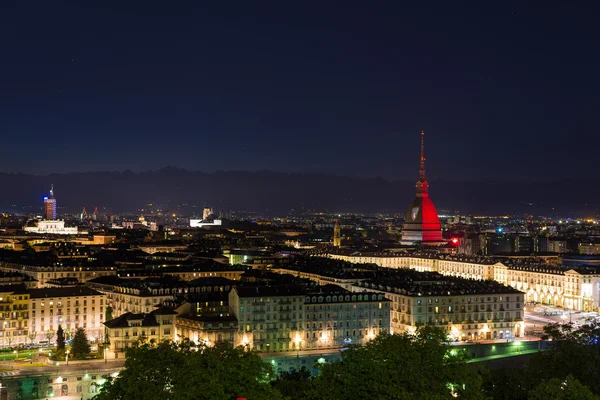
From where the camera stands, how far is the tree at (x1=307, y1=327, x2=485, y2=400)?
4762cm

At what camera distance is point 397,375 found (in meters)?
48.5

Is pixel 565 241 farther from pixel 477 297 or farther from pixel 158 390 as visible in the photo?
pixel 158 390

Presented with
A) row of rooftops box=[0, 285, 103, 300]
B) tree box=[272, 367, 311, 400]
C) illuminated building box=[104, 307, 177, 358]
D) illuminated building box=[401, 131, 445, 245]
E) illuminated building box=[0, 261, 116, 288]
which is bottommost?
tree box=[272, 367, 311, 400]

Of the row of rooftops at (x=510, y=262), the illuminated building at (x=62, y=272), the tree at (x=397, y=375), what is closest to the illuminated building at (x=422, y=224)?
the row of rooftops at (x=510, y=262)

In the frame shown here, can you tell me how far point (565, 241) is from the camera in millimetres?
191375

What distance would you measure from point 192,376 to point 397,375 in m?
8.89

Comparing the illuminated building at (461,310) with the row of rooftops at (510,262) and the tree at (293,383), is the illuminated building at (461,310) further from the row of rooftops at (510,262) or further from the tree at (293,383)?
the row of rooftops at (510,262)

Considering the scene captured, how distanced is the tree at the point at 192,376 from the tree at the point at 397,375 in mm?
2700

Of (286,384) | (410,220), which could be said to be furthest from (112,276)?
(410,220)

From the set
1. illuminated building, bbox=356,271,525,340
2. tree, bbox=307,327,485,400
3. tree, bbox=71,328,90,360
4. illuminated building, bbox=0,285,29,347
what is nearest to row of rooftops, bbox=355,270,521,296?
illuminated building, bbox=356,271,525,340

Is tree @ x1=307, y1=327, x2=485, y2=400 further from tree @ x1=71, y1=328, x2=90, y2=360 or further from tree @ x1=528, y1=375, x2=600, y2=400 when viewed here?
tree @ x1=71, y1=328, x2=90, y2=360

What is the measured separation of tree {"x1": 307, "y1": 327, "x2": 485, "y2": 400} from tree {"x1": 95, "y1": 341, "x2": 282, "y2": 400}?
2.70 m

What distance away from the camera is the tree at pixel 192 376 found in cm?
4747

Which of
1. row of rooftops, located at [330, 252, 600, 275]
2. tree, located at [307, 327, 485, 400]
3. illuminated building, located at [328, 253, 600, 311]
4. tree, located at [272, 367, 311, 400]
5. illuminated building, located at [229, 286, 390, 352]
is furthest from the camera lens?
row of rooftops, located at [330, 252, 600, 275]
